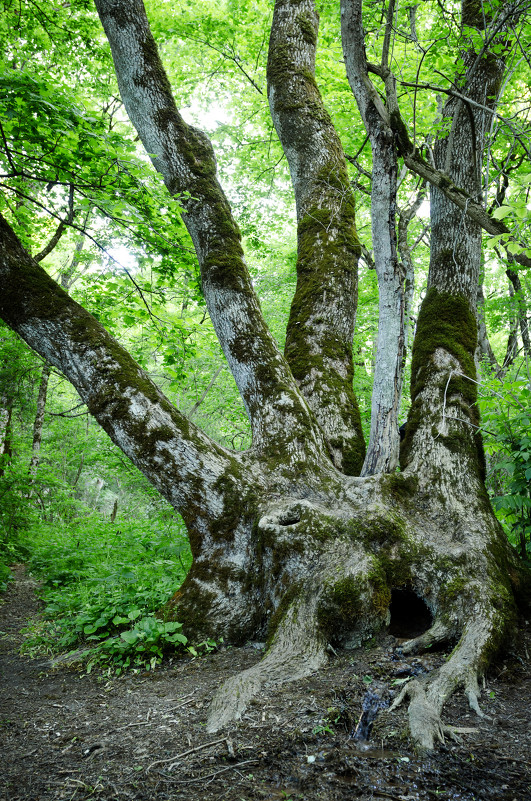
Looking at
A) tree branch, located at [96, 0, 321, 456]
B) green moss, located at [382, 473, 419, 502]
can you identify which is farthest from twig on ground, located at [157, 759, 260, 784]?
tree branch, located at [96, 0, 321, 456]

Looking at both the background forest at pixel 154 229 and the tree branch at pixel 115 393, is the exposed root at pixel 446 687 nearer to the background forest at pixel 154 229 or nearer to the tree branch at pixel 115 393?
the background forest at pixel 154 229

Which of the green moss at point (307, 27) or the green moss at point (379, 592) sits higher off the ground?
the green moss at point (307, 27)

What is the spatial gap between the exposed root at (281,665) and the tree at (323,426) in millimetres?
14

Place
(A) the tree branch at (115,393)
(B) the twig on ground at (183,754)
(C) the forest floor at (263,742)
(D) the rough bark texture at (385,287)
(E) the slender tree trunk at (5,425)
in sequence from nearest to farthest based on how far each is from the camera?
(C) the forest floor at (263,742), (B) the twig on ground at (183,754), (A) the tree branch at (115,393), (D) the rough bark texture at (385,287), (E) the slender tree trunk at (5,425)

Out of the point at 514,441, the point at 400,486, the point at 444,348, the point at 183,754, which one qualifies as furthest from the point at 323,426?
the point at 183,754

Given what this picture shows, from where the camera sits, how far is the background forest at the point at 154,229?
3734 millimetres

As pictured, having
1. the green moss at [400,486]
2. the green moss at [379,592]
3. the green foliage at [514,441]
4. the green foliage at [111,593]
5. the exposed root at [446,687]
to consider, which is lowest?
the green foliage at [111,593]

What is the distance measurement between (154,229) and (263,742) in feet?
14.5

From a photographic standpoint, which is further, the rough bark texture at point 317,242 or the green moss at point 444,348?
the rough bark texture at point 317,242

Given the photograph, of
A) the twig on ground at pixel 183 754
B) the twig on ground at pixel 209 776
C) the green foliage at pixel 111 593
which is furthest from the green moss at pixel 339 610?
the twig on ground at pixel 209 776

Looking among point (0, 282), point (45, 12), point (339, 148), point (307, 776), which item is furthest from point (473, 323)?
point (45, 12)

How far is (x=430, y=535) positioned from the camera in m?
3.58

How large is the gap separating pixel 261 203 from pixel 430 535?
11.2 m

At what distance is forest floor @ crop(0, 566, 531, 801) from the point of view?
5.76 feet
